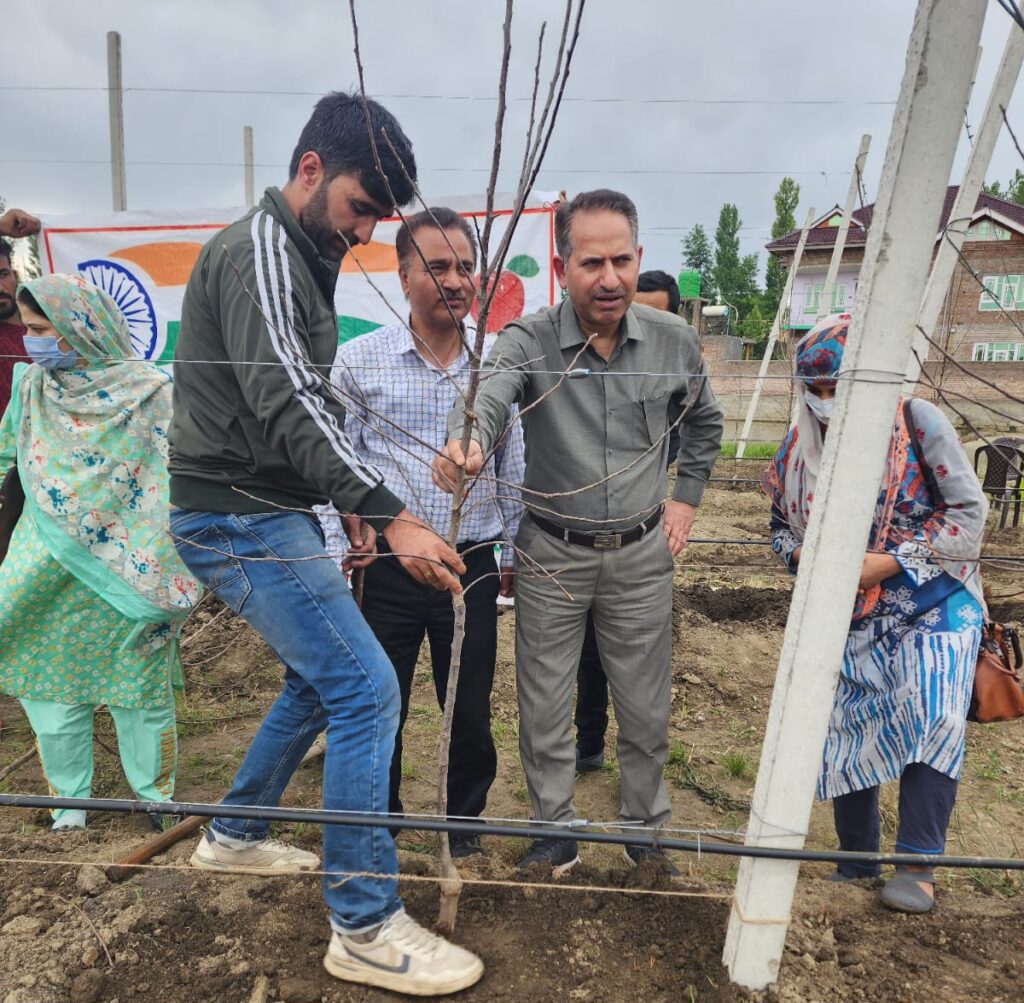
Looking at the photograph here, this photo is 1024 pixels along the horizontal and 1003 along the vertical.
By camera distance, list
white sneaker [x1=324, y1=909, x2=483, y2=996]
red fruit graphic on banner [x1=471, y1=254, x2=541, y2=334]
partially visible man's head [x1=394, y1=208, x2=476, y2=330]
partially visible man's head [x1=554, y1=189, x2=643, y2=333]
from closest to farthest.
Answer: white sneaker [x1=324, y1=909, x2=483, y2=996] < partially visible man's head [x1=554, y1=189, x2=643, y2=333] < partially visible man's head [x1=394, y1=208, x2=476, y2=330] < red fruit graphic on banner [x1=471, y1=254, x2=541, y2=334]

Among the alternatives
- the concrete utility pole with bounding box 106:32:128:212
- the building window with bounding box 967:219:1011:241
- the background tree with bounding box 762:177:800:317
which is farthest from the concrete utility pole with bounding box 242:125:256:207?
the background tree with bounding box 762:177:800:317

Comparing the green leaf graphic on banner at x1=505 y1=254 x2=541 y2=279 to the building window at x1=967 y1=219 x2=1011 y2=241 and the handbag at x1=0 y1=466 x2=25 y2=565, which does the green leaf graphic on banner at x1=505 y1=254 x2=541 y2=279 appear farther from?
the building window at x1=967 y1=219 x2=1011 y2=241

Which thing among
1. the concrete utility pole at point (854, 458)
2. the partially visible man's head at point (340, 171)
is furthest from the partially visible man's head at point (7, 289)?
the concrete utility pole at point (854, 458)

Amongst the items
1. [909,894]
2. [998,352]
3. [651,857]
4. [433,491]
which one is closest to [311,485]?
[433,491]

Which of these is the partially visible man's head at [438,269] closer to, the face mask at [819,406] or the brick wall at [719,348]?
the face mask at [819,406]

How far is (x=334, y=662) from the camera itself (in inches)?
74.9

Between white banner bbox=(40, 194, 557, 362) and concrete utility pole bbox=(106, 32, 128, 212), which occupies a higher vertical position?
concrete utility pole bbox=(106, 32, 128, 212)

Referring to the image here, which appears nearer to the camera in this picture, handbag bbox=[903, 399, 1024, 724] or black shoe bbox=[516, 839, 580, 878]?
handbag bbox=[903, 399, 1024, 724]

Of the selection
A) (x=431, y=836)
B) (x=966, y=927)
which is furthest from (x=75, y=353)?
(x=966, y=927)

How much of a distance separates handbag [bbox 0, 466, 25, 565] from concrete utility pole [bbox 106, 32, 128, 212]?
639cm

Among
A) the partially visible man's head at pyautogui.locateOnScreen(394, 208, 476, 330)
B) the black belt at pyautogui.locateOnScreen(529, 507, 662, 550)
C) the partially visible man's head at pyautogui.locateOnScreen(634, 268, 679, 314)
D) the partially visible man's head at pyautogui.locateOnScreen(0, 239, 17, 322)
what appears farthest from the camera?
the partially visible man's head at pyautogui.locateOnScreen(0, 239, 17, 322)

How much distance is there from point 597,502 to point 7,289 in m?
3.74

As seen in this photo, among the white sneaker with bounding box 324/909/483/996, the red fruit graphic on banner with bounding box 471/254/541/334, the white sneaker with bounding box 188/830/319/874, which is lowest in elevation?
the white sneaker with bounding box 188/830/319/874

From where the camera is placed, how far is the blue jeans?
188 cm
